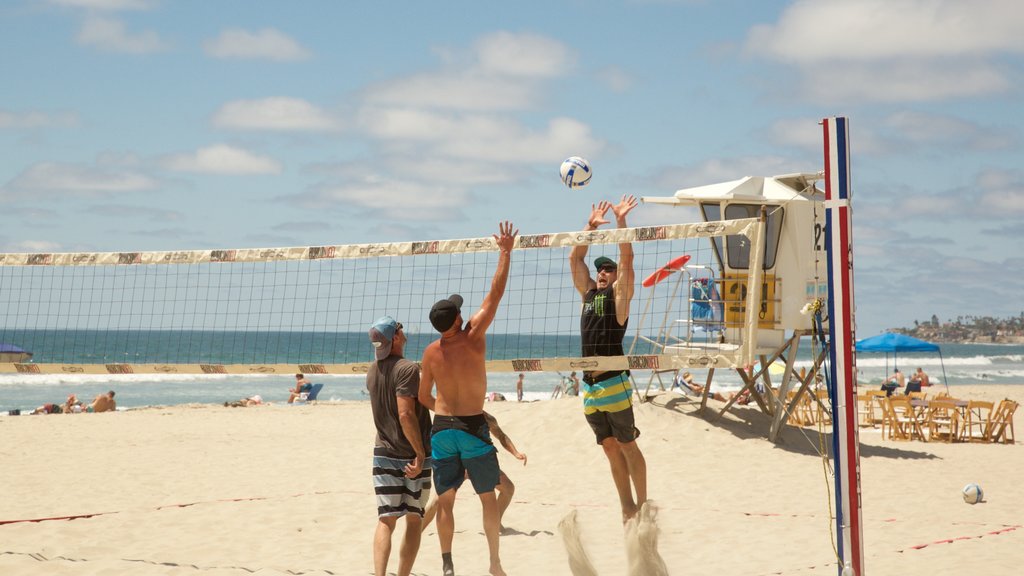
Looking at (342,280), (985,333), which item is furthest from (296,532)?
(985,333)

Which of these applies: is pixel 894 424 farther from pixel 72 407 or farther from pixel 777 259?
pixel 72 407

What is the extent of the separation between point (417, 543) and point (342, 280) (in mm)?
4913

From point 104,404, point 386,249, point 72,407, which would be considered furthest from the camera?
point 72,407

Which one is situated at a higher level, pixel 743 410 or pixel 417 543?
pixel 743 410

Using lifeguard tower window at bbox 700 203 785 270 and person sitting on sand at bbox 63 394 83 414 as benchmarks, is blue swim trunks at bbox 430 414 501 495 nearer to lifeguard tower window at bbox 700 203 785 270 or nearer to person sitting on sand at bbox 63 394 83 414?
lifeguard tower window at bbox 700 203 785 270

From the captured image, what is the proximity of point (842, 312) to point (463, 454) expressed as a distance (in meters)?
2.12

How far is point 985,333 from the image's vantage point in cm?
13650

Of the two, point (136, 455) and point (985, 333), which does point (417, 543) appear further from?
point (985, 333)

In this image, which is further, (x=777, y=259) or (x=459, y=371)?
(x=777, y=259)

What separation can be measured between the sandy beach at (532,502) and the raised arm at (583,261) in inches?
62.6

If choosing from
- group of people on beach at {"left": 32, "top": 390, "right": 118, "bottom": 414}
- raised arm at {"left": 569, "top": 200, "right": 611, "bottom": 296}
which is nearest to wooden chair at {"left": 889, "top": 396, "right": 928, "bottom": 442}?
raised arm at {"left": 569, "top": 200, "right": 611, "bottom": 296}

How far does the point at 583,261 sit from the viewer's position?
6652 mm

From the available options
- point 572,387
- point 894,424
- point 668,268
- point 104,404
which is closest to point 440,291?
point 668,268

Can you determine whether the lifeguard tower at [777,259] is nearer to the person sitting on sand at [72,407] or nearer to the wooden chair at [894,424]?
the wooden chair at [894,424]
